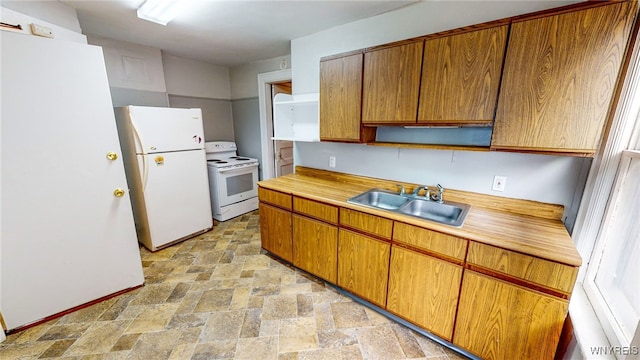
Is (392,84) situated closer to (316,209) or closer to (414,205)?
(414,205)

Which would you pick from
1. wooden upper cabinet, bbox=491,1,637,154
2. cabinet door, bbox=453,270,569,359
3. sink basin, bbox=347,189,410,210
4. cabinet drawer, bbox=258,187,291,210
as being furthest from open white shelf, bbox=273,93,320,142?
cabinet door, bbox=453,270,569,359

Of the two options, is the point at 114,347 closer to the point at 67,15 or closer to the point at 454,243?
the point at 454,243

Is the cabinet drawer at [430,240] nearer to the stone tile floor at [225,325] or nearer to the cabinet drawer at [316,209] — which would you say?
the cabinet drawer at [316,209]

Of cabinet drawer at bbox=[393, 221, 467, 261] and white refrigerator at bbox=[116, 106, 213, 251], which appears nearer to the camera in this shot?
cabinet drawer at bbox=[393, 221, 467, 261]

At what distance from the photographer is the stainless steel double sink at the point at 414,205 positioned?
174 cm

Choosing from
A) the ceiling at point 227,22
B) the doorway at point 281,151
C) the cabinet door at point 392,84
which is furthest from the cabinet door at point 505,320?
the doorway at point 281,151

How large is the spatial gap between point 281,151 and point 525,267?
349cm

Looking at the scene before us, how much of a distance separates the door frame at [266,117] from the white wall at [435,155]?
0.77 meters

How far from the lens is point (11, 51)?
141 centimetres

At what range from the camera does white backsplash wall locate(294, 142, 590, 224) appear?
1493mm

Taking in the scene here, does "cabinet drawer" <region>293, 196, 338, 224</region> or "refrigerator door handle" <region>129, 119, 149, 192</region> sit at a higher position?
"refrigerator door handle" <region>129, 119, 149, 192</region>

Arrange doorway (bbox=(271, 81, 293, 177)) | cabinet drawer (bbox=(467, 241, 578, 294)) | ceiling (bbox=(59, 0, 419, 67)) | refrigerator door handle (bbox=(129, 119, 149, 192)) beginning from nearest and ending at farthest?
1. cabinet drawer (bbox=(467, 241, 578, 294))
2. ceiling (bbox=(59, 0, 419, 67))
3. refrigerator door handle (bbox=(129, 119, 149, 192))
4. doorway (bbox=(271, 81, 293, 177))

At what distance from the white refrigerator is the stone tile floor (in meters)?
0.61

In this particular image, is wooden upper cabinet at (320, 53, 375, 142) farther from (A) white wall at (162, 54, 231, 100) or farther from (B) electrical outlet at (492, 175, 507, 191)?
(A) white wall at (162, 54, 231, 100)
